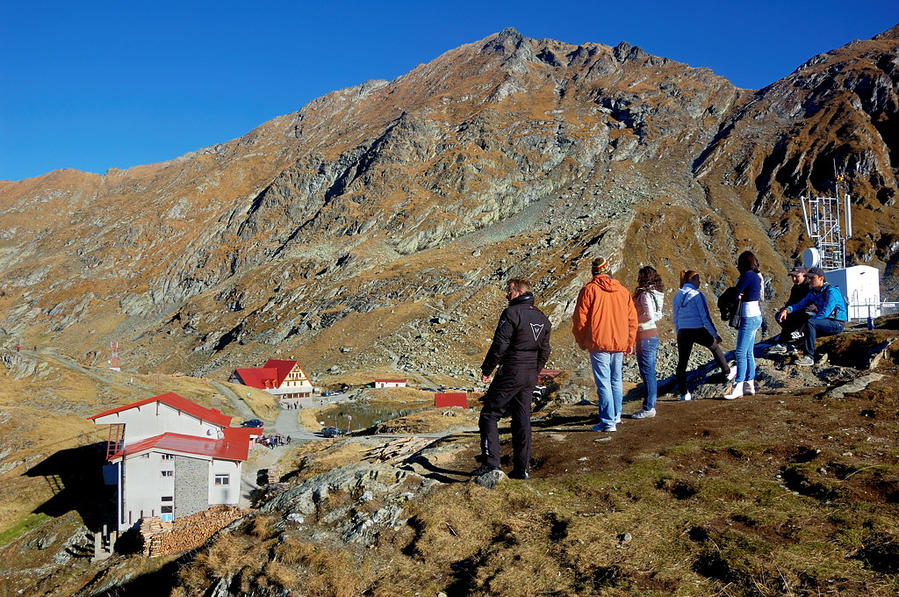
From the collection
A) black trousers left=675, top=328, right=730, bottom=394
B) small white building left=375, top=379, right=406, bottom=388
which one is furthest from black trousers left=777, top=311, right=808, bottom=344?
small white building left=375, top=379, right=406, bottom=388

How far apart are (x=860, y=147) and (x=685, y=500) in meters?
172

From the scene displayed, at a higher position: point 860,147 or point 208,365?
point 860,147

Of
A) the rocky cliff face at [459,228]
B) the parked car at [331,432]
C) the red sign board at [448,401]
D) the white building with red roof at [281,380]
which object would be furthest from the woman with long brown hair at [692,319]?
the white building with red roof at [281,380]

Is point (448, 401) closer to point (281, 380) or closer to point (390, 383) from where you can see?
point (390, 383)

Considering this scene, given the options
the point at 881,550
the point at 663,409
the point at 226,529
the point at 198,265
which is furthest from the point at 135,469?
the point at 198,265

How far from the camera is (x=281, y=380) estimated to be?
87.9 metres

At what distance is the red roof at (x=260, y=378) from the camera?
8812 centimetres

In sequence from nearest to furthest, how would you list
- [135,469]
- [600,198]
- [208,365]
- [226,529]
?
[226,529]
[135,469]
[208,365]
[600,198]

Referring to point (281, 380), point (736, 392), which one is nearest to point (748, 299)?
point (736, 392)

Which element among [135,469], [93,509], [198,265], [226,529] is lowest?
[93,509]

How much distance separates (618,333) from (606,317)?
41 centimetres

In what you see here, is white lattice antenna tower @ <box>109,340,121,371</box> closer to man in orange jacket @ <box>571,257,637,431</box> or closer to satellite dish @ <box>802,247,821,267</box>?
satellite dish @ <box>802,247,821,267</box>

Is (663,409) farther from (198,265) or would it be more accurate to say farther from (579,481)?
(198,265)

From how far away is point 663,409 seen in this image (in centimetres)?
1391
